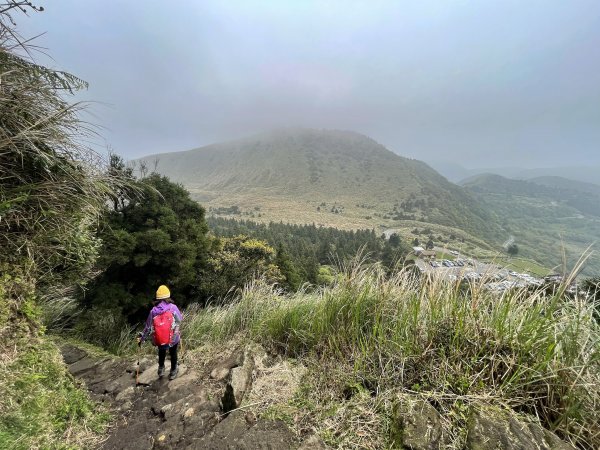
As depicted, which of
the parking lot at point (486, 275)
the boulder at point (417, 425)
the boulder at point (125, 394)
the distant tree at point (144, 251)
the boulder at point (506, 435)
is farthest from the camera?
the distant tree at point (144, 251)

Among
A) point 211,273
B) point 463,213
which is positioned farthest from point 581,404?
point 463,213

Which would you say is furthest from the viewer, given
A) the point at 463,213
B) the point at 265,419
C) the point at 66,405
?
the point at 463,213

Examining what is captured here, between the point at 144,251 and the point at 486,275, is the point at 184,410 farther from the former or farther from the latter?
the point at 144,251

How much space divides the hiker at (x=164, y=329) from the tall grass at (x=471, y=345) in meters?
2.16

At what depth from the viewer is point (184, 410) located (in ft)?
11.6

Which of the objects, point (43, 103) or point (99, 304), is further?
point (99, 304)

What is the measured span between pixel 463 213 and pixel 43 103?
22574cm

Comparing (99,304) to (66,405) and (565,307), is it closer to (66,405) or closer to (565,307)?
(66,405)

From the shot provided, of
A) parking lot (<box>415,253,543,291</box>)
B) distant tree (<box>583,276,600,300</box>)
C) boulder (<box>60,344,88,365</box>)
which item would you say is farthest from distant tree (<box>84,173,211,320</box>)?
distant tree (<box>583,276,600,300</box>)

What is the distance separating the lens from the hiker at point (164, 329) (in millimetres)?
4691

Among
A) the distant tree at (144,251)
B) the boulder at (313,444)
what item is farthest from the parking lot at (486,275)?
the distant tree at (144,251)

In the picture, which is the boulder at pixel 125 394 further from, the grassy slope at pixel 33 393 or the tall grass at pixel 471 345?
the tall grass at pixel 471 345

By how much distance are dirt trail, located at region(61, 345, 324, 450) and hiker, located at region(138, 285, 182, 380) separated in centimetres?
21

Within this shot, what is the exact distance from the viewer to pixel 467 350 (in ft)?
8.78
